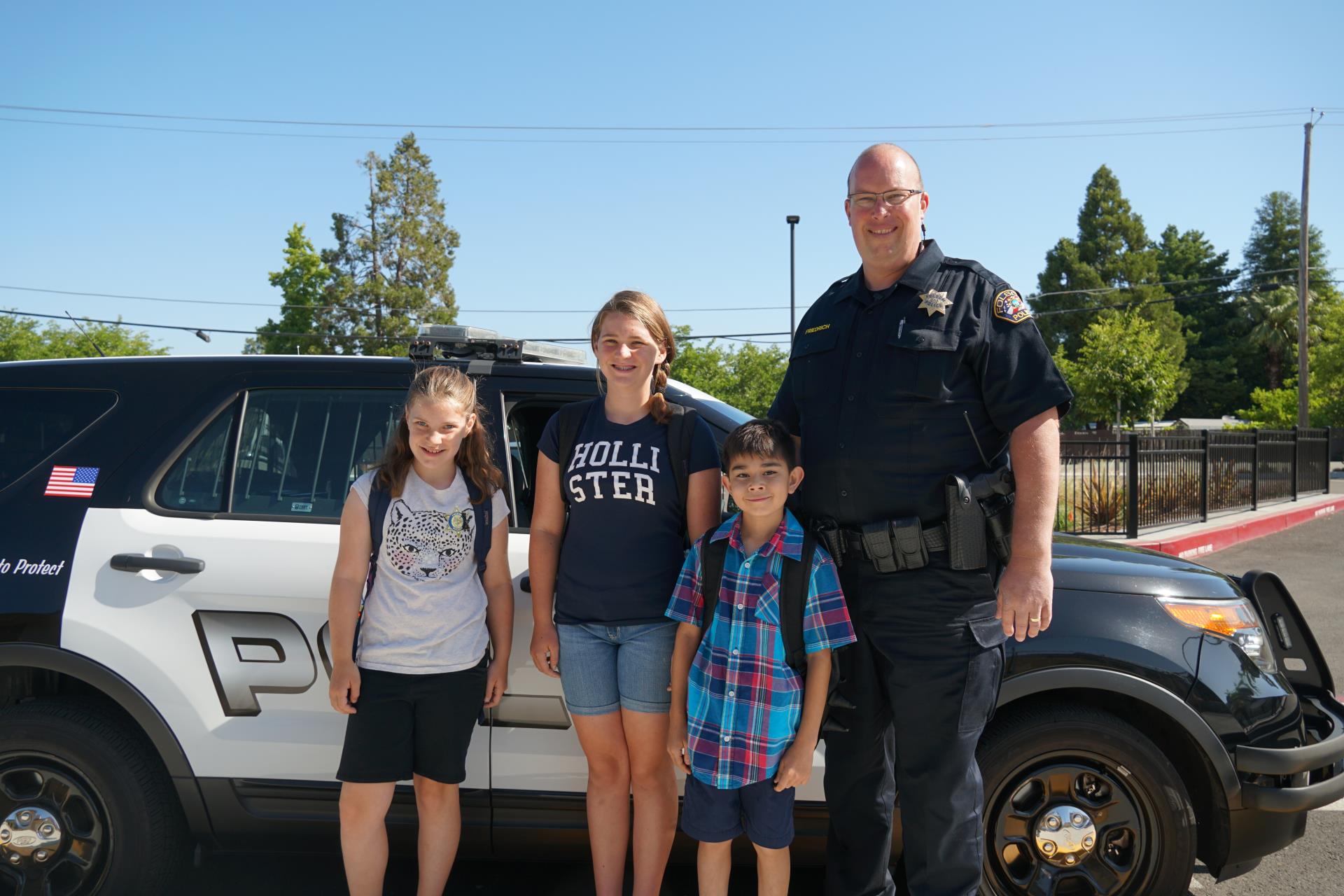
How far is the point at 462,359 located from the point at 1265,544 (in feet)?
42.0

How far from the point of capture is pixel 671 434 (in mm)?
2557

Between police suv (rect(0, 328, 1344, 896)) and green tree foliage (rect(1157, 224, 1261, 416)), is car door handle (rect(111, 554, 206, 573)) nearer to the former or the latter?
police suv (rect(0, 328, 1344, 896))

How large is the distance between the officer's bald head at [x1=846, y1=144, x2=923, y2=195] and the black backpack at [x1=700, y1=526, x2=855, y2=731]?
3.36 ft

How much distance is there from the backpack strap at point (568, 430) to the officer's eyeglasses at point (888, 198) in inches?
37.7

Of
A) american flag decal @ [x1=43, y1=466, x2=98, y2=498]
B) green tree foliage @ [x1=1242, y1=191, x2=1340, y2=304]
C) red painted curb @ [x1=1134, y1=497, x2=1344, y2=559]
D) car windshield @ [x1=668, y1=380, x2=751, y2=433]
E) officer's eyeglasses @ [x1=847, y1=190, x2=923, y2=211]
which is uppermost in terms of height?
green tree foliage @ [x1=1242, y1=191, x2=1340, y2=304]

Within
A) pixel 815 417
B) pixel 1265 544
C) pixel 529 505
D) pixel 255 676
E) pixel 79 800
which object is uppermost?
pixel 815 417

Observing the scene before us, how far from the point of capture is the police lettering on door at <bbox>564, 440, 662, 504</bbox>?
8.25 feet

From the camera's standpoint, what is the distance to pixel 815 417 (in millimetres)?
2617

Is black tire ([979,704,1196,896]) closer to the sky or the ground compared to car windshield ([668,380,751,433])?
closer to the ground

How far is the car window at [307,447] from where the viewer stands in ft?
9.66

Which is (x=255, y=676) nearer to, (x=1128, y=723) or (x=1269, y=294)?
(x=1128, y=723)

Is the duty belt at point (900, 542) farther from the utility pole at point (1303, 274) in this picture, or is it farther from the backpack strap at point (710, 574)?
the utility pole at point (1303, 274)

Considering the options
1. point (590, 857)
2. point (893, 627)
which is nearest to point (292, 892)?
point (590, 857)

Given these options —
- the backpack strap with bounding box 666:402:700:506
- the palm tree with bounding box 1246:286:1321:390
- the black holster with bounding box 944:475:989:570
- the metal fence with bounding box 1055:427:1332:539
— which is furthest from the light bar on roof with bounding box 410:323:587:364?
the palm tree with bounding box 1246:286:1321:390
